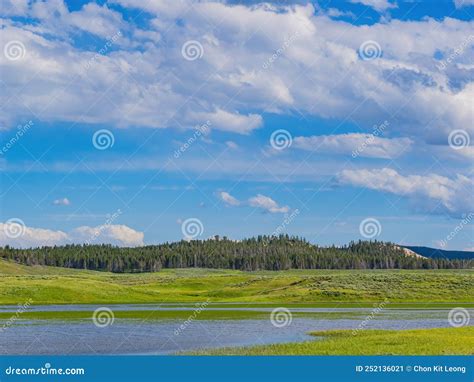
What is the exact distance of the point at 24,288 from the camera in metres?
109

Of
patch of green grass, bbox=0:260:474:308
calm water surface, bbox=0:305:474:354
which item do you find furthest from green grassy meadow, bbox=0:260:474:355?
calm water surface, bbox=0:305:474:354

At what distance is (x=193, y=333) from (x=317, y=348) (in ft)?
50.2

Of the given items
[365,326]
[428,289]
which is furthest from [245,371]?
[428,289]

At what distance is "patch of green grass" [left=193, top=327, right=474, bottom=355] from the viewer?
132 ft

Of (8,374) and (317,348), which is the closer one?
(8,374)

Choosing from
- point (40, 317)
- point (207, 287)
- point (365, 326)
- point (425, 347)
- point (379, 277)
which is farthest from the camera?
point (207, 287)

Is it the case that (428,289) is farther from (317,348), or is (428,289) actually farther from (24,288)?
(317,348)

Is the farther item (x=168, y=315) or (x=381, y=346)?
(x=168, y=315)

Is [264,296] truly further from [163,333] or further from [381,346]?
[381,346]

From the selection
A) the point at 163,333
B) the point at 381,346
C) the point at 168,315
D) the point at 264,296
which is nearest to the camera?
the point at 381,346

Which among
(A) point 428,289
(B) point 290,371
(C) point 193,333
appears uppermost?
(A) point 428,289

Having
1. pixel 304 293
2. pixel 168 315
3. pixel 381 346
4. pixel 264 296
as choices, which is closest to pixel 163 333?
pixel 381 346

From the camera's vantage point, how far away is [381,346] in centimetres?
4256

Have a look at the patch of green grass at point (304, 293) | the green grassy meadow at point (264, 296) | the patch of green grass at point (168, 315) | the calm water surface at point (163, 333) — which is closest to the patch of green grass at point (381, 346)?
the calm water surface at point (163, 333)
